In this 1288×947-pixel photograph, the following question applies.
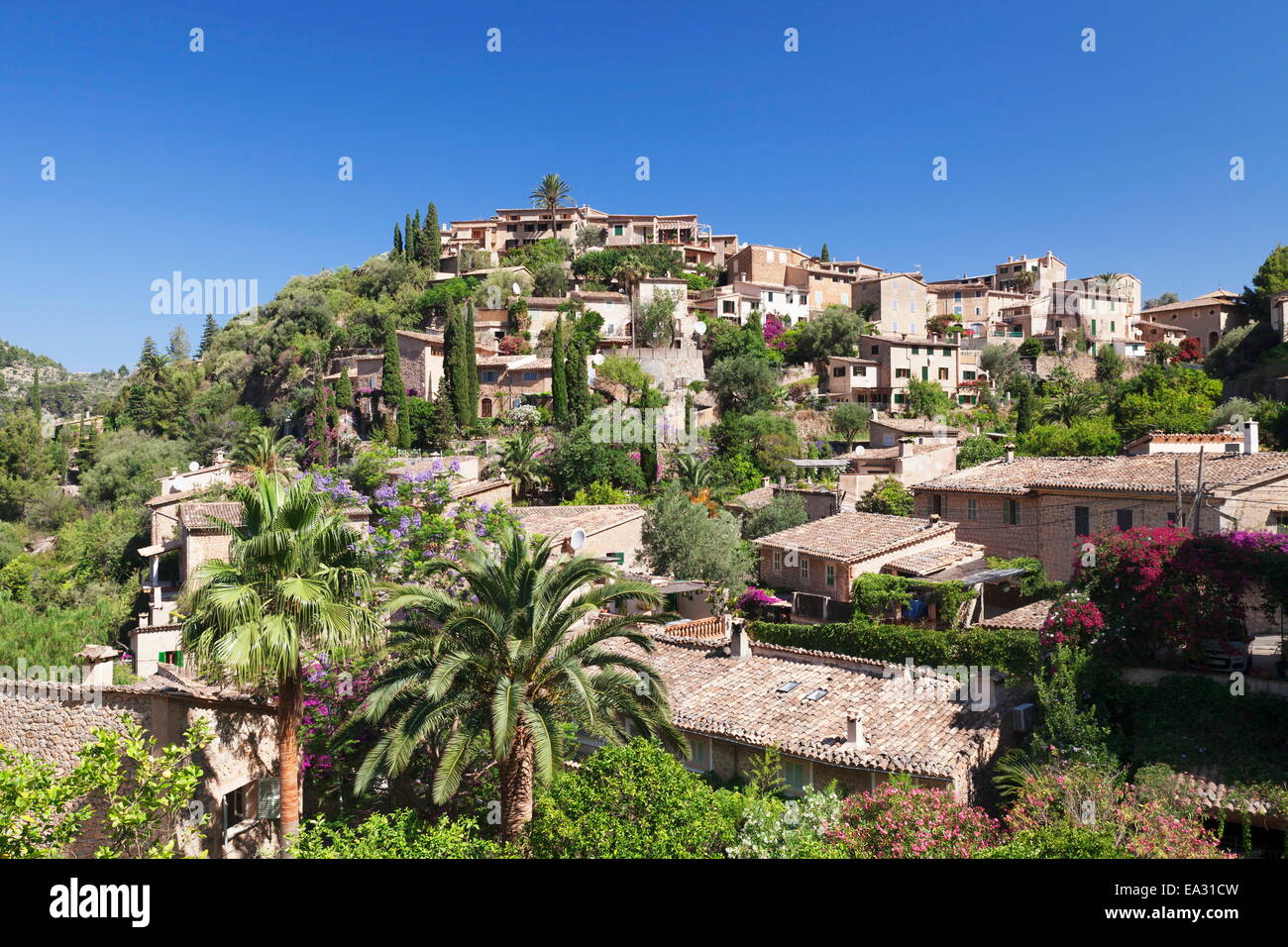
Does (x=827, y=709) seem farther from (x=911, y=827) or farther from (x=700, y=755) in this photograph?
(x=911, y=827)

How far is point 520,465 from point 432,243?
42680 millimetres

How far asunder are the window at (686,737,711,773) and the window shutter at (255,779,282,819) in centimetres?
684

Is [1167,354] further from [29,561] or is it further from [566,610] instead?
[29,561]

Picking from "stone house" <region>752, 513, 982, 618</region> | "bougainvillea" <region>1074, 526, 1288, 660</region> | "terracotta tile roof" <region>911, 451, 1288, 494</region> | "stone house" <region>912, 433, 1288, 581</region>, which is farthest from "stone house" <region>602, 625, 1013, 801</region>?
"terracotta tile roof" <region>911, 451, 1288, 494</region>

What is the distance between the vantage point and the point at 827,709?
16.1 m

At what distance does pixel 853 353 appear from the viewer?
62.0 metres

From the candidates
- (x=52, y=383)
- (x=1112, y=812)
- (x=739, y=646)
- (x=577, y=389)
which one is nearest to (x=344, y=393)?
(x=577, y=389)

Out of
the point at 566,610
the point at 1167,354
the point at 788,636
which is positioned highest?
the point at 1167,354

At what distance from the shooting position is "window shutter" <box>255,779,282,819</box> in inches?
475

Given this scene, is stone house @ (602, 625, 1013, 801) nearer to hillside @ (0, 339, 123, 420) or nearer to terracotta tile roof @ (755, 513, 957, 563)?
terracotta tile roof @ (755, 513, 957, 563)

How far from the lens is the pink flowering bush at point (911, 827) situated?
9375 mm

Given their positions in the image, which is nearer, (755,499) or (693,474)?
(755,499)

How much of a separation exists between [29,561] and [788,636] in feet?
133
